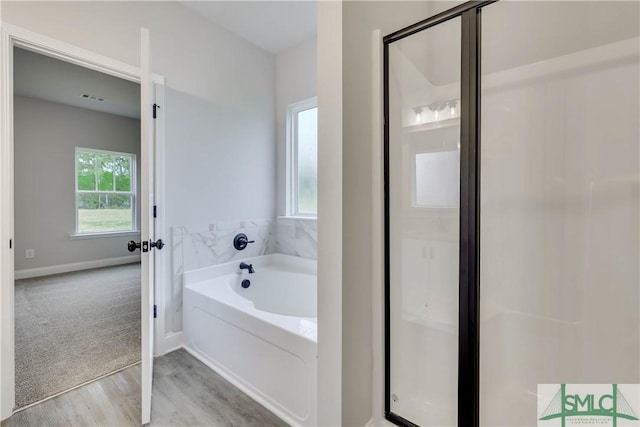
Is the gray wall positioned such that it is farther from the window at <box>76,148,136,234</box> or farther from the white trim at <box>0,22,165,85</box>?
the white trim at <box>0,22,165,85</box>

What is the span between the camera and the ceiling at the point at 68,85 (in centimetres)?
305

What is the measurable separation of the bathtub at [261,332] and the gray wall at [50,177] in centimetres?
375

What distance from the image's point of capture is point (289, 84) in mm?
2949

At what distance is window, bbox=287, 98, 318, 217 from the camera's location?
2.91m

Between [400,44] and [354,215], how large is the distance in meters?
0.81

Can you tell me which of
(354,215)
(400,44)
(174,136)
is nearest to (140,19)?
(174,136)

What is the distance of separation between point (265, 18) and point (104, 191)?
4.41 meters

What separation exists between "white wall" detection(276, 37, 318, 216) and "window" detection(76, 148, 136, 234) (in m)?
3.84

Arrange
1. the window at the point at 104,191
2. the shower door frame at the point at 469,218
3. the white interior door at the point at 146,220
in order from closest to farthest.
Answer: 1. the shower door frame at the point at 469,218
2. the white interior door at the point at 146,220
3. the window at the point at 104,191

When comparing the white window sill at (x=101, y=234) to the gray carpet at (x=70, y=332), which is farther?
the white window sill at (x=101, y=234)

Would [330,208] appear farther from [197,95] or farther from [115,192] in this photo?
[115,192]

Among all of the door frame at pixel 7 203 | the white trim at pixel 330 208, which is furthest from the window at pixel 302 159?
the door frame at pixel 7 203
